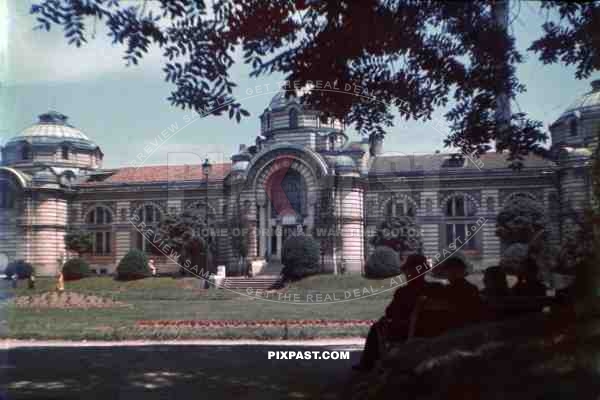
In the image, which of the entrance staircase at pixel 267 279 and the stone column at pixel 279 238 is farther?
the stone column at pixel 279 238

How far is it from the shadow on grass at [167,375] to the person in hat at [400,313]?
0.46 metres

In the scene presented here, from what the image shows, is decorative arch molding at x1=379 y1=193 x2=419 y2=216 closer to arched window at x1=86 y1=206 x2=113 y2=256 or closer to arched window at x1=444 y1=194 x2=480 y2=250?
arched window at x1=444 y1=194 x2=480 y2=250

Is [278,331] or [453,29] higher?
[453,29]

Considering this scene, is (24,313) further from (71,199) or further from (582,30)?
(582,30)

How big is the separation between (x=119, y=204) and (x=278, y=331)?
4.12 metres

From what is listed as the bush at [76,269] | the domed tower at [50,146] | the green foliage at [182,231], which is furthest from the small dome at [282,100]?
the bush at [76,269]

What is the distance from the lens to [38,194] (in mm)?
9586

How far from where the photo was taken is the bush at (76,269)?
33.1 ft

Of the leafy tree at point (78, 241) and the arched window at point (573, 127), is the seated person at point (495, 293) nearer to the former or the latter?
the arched window at point (573, 127)

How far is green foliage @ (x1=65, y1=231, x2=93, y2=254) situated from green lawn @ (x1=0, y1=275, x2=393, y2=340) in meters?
0.63

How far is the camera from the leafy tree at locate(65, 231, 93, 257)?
9.85m

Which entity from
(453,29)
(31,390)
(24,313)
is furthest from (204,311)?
(453,29)

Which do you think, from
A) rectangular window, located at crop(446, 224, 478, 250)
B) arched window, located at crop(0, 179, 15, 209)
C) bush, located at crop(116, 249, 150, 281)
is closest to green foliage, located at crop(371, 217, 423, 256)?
rectangular window, located at crop(446, 224, 478, 250)

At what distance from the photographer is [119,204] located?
1173 centimetres
